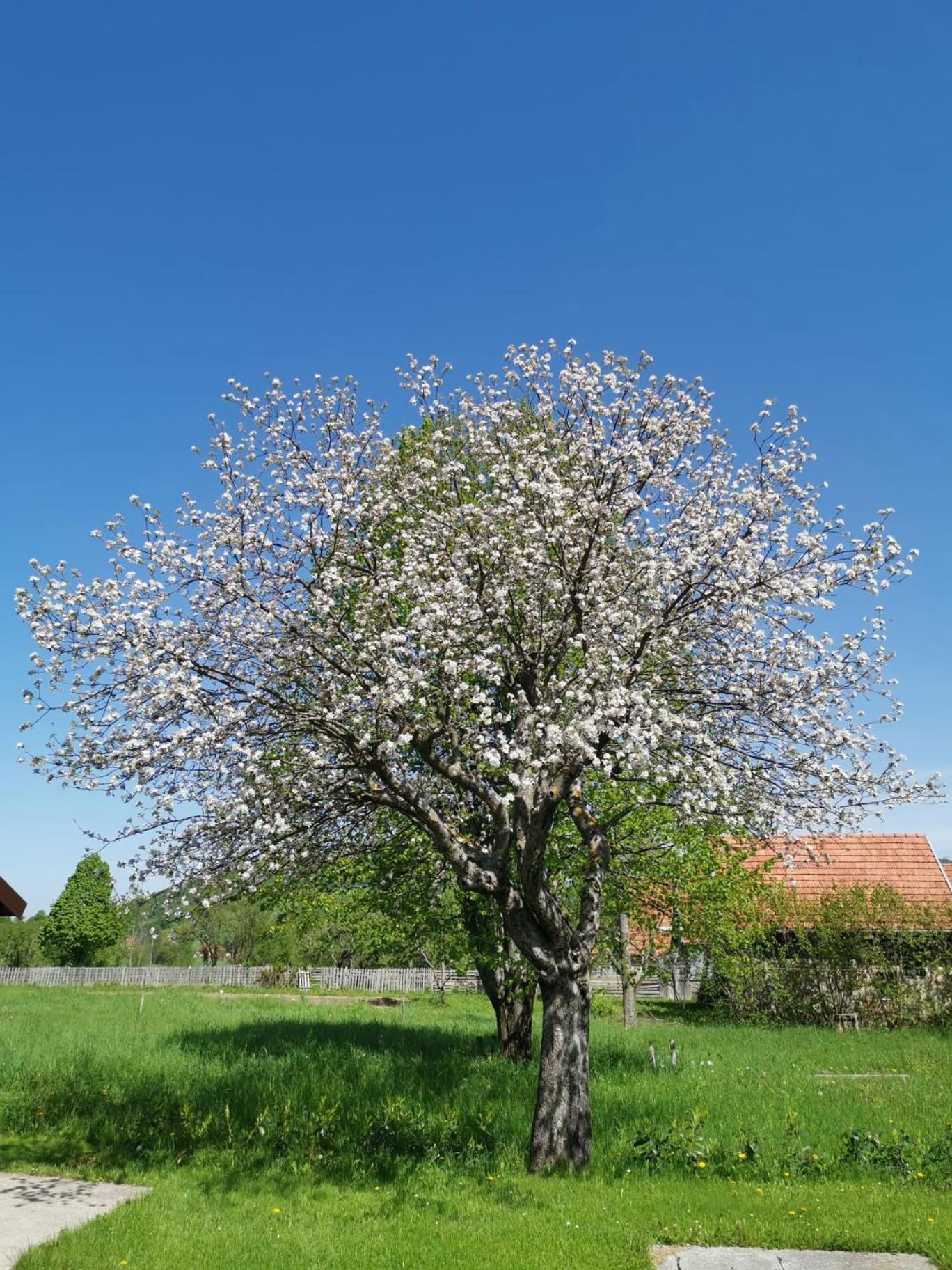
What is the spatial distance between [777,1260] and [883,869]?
30.4 m

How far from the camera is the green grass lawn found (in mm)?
8391

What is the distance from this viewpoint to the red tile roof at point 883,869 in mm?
33719

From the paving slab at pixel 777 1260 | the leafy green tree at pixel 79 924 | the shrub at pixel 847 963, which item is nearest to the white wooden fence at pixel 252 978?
the leafy green tree at pixel 79 924

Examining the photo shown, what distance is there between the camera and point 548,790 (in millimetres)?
11445

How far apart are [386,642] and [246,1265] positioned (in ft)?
20.1

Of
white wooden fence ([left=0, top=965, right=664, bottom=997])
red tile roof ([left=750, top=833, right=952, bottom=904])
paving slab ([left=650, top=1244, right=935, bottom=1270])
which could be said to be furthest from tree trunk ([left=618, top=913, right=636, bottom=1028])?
white wooden fence ([left=0, top=965, right=664, bottom=997])

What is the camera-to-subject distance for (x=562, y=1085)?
11.1m

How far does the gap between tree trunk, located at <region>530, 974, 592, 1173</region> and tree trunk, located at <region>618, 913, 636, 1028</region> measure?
7.20 metres

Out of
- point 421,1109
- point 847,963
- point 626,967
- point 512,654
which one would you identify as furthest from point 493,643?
point 847,963

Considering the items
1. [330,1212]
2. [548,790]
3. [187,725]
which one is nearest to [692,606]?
[548,790]

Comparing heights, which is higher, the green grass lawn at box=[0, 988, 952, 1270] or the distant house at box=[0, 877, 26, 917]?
the distant house at box=[0, 877, 26, 917]

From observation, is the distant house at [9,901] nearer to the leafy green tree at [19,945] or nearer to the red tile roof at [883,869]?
the red tile roof at [883,869]

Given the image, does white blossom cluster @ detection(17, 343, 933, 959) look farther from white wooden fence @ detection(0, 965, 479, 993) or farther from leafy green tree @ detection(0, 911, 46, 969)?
leafy green tree @ detection(0, 911, 46, 969)

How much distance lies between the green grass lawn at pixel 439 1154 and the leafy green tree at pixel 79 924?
47.5 m
